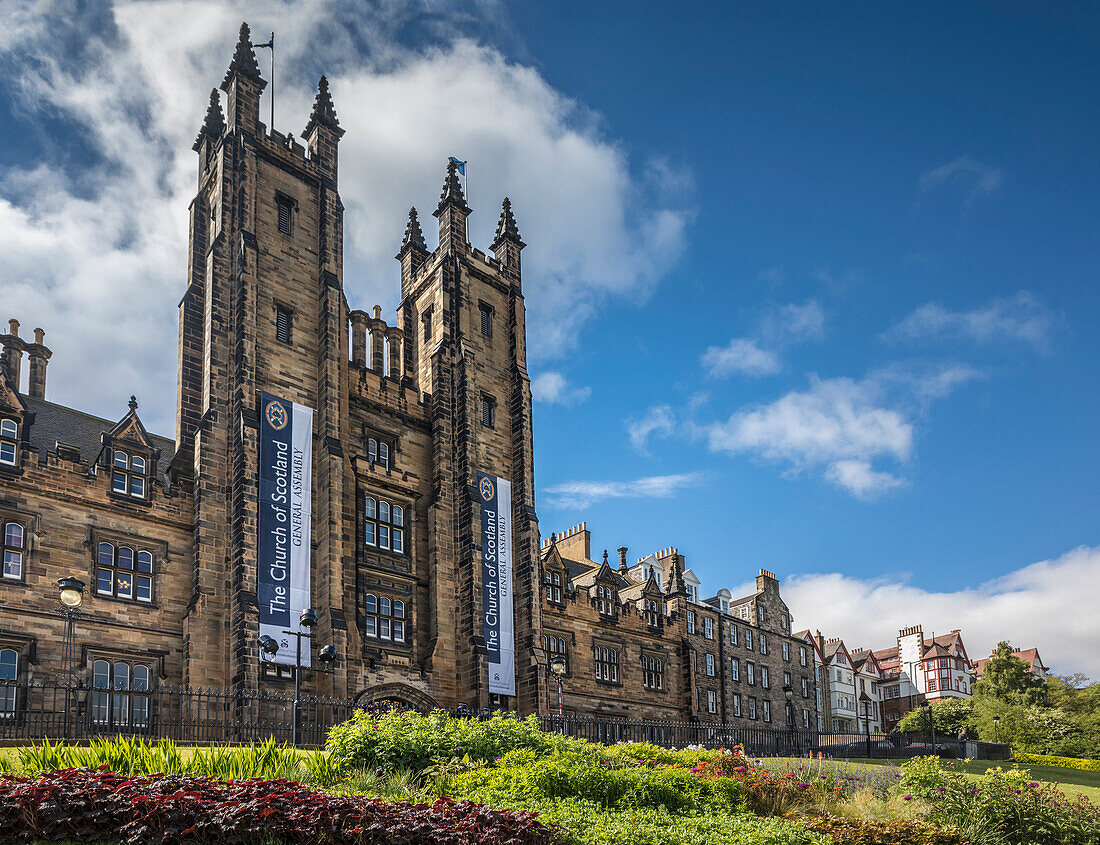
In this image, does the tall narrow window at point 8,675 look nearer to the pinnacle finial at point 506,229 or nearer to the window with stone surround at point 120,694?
the window with stone surround at point 120,694

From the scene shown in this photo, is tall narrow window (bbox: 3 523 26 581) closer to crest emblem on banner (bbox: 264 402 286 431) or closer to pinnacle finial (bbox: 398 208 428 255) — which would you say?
crest emblem on banner (bbox: 264 402 286 431)

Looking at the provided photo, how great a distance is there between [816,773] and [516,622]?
753 inches

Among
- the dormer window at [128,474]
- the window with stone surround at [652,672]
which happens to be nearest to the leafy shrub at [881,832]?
the dormer window at [128,474]

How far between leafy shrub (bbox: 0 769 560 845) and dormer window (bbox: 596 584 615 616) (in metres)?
34.8

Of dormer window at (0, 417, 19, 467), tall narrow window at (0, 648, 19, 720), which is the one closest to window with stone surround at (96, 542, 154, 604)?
tall narrow window at (0, 648, 19, 720)

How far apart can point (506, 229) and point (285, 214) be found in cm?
1405

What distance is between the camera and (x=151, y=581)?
98.4 feet

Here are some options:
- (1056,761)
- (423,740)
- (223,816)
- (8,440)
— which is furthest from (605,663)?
(223,816)

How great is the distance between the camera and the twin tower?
31.7 meters

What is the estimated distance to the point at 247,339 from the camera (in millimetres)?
33438

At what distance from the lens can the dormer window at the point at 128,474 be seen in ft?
98.3

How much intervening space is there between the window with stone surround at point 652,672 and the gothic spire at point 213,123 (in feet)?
106

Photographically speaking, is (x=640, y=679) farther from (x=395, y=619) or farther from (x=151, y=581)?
(x=151, y=581)

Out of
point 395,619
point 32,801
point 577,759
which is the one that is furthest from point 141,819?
point 395,619
